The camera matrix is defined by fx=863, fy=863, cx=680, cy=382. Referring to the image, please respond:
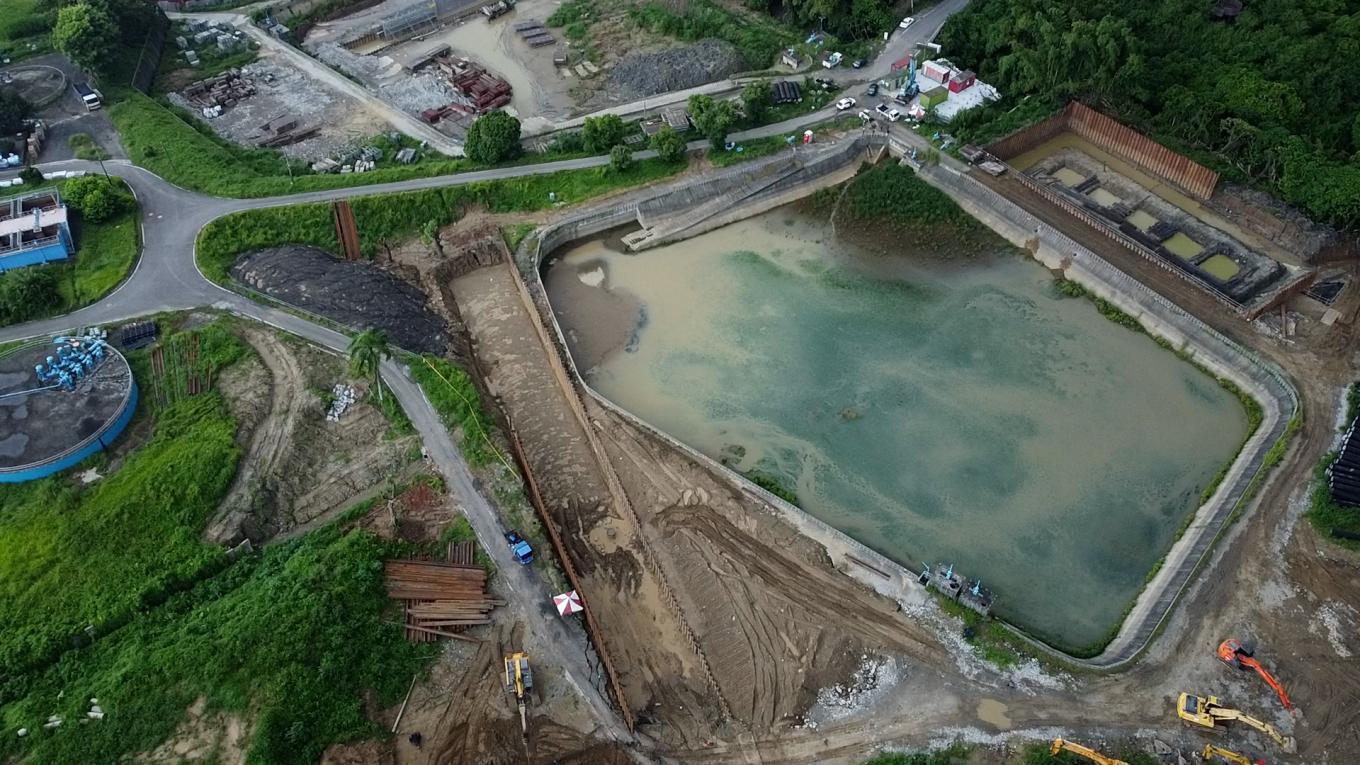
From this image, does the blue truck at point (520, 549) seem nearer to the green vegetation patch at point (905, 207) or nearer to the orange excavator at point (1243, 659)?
the orange excavator at point (1243, 659)

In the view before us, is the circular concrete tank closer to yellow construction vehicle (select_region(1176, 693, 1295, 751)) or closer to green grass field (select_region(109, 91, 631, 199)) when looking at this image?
green grass field (select_region(109, 91, 631, 199))

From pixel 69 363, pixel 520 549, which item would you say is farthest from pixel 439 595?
pixel 69 363

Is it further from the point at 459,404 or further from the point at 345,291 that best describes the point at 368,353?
the point at 345,291

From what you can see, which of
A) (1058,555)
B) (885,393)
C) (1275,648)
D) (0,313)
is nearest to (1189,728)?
(1275,648)

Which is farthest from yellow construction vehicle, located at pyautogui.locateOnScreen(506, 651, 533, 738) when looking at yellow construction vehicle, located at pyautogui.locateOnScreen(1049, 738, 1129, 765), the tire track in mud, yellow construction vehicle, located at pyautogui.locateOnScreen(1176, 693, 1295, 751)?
yellow construction vehicle, located at pyautogui.locateOnScreen(1176, 693, 1295, 751)

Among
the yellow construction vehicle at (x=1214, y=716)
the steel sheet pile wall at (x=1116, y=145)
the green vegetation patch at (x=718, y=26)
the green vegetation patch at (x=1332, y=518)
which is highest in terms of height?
the steel sheet pile wall at (x=1116, y=145)

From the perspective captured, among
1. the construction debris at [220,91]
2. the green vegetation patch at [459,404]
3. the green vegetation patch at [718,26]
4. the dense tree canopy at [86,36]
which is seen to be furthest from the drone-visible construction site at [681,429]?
the dense tree canopy at [86,36]

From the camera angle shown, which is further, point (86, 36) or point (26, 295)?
point (86, 36)
